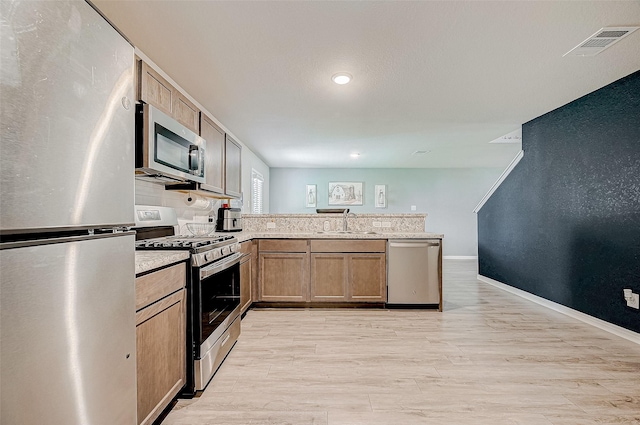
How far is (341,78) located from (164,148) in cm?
165

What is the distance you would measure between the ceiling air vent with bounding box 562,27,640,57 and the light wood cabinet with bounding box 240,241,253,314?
3358 millimetres

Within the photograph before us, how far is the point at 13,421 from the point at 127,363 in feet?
1.46

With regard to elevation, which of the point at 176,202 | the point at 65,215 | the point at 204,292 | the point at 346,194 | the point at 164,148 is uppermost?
the point at 346,194

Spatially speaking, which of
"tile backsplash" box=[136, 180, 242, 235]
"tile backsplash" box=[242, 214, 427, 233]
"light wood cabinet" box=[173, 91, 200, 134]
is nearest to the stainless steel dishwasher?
"tile backsplash" box=[242, 214, 427, 233]

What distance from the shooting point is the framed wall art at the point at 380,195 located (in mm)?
8141

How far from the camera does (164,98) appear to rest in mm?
2215

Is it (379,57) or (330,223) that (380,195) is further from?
(379,57)

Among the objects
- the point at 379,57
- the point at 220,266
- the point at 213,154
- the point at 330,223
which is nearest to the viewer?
the point at 220,266

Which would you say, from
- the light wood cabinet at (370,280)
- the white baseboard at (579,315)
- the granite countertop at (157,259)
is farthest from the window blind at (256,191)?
the white baseboard at (579,315)

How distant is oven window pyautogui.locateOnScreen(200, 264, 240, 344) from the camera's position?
1.99m

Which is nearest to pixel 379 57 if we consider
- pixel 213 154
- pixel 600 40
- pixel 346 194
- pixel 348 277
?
pixel 600 40

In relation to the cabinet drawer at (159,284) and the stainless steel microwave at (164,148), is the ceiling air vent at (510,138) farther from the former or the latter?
the cabinet drawer at (159,284)

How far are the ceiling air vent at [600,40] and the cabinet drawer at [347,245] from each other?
240 cm

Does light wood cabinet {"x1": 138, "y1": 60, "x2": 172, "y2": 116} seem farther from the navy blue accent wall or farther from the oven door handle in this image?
the navy blue accent wall
